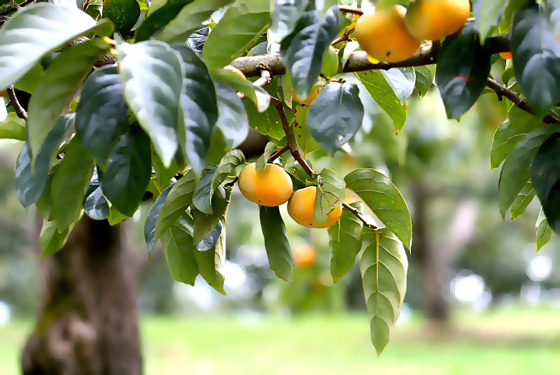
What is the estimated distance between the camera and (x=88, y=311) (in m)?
1.79

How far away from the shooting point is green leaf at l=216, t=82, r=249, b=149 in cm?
43

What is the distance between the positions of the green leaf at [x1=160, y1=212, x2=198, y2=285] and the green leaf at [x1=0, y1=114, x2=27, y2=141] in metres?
0.20

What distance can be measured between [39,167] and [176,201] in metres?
0.13

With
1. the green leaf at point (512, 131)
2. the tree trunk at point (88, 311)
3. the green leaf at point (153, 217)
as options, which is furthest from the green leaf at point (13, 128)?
the tree trunk at point (88, 311)

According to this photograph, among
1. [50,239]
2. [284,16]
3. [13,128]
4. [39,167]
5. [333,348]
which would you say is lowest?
[333,348]

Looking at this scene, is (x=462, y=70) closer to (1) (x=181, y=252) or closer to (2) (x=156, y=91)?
(2) (x=156, y=91)

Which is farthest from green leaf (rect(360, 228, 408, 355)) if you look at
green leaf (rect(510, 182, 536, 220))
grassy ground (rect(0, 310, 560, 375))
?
grassy ground (rect(0, 310, 560, 375))

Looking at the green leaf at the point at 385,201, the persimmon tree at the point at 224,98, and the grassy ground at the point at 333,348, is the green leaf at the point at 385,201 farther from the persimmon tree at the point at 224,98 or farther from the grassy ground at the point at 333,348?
the grassy ground at the point at 333,348

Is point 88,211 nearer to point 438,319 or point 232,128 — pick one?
point 232,128

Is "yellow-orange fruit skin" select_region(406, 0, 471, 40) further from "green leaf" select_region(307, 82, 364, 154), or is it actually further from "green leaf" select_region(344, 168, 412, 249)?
"green leaf" select_region(344, 168, 412, 249)

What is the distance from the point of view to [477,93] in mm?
461

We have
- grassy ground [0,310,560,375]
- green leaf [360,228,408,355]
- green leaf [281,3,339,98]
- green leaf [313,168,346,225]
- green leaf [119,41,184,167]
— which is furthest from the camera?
grassy ground [0,310,560,375]

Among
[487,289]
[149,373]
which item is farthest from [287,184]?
[487,289]

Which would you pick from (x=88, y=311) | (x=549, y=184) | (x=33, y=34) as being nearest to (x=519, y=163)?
(x=549, y=184)
